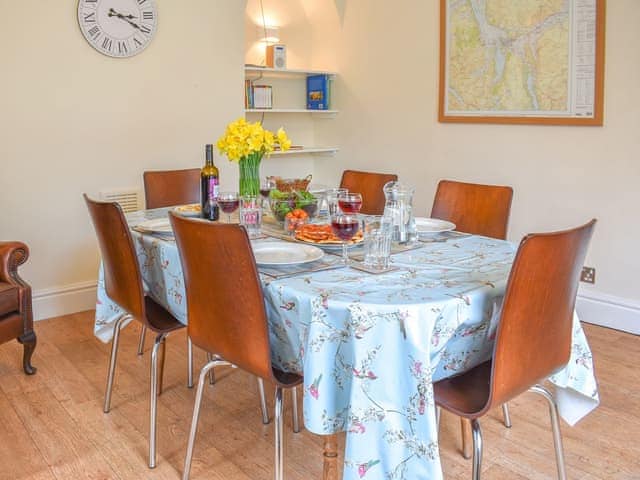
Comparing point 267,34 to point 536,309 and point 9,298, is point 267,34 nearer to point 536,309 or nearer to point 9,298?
point 9,298

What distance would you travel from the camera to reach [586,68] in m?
3.31

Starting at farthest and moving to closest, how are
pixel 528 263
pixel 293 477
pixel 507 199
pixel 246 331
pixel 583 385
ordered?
pixel 507 199
pixel 293 477
pixel 583 385
pixel 246 331
pixel 528 263

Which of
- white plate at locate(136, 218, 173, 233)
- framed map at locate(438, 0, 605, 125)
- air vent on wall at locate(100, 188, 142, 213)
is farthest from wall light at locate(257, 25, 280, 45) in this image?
white plate at locate(136, 218, 173, 233)

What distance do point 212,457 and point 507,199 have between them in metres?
1.52

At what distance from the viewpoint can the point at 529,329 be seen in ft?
5.02

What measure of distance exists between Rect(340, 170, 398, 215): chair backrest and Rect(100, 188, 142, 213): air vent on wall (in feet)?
4.60

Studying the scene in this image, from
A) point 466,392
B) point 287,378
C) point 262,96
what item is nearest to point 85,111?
point 262,96

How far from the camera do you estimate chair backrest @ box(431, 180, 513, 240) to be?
253 centimetres

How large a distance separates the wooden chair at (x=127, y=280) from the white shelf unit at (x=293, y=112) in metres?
2.59

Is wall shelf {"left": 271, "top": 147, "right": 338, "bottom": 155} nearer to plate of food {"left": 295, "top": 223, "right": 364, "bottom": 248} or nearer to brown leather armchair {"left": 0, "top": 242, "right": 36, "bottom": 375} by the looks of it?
brown leather armchair {"left": 0, "top": 242, "right": 36, "bottom": 375}

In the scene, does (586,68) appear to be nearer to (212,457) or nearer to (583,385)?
(583,385)

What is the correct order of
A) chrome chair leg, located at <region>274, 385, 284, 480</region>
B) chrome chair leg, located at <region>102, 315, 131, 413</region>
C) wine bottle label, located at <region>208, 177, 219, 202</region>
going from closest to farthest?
1. chrome chair leg, located at <region>274, 385, 284, 480</region>
2. chrome chair leg, located at <region>102, 315, 131, 413</region>
3. wine bottle label, located at <region>208, 177, 219, 202</region>

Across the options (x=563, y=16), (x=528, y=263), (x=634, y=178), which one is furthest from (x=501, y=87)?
(x=528, y=263)

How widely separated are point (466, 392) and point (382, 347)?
338 mm
